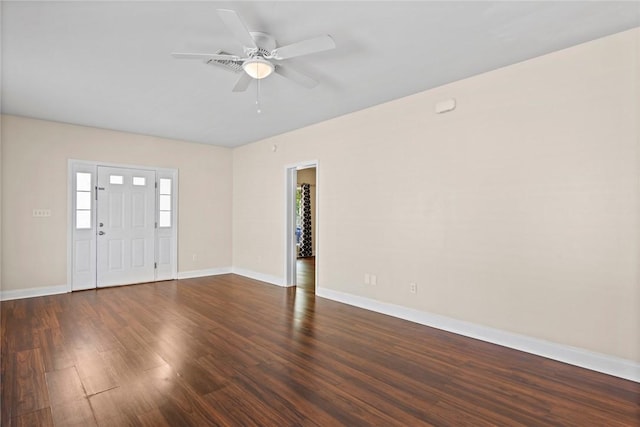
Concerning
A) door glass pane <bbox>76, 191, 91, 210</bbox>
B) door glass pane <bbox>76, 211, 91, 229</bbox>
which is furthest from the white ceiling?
door glass pane <bbox>76, 211, 91, 229</bbox>

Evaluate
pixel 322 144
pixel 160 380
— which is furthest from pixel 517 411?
pixel 322 144

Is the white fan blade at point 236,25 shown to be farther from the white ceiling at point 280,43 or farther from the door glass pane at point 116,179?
the door glass pane at point 116,179

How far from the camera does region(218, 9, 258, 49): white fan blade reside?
2021mm

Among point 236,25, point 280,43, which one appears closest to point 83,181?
point 280,43

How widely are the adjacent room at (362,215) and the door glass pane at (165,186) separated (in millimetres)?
1167

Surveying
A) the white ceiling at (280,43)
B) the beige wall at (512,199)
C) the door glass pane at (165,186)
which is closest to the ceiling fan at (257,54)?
the white ceiling at (280,43)

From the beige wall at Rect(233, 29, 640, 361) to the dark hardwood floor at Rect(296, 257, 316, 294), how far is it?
3.48 feet

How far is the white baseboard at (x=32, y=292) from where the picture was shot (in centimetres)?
477

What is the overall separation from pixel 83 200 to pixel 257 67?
446 centimetres

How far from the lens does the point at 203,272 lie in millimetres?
6766

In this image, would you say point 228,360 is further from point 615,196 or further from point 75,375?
point 615,196

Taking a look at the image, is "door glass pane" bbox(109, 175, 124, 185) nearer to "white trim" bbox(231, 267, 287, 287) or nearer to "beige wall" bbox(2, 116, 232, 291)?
"beige wall" bbox(2, 116, 232, 291)

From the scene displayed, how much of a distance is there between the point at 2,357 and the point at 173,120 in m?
3.54

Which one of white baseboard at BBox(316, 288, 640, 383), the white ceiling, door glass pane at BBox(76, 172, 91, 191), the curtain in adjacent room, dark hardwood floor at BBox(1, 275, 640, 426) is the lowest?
dark hardwood floor at BBox(1, 275, 640, 426)
